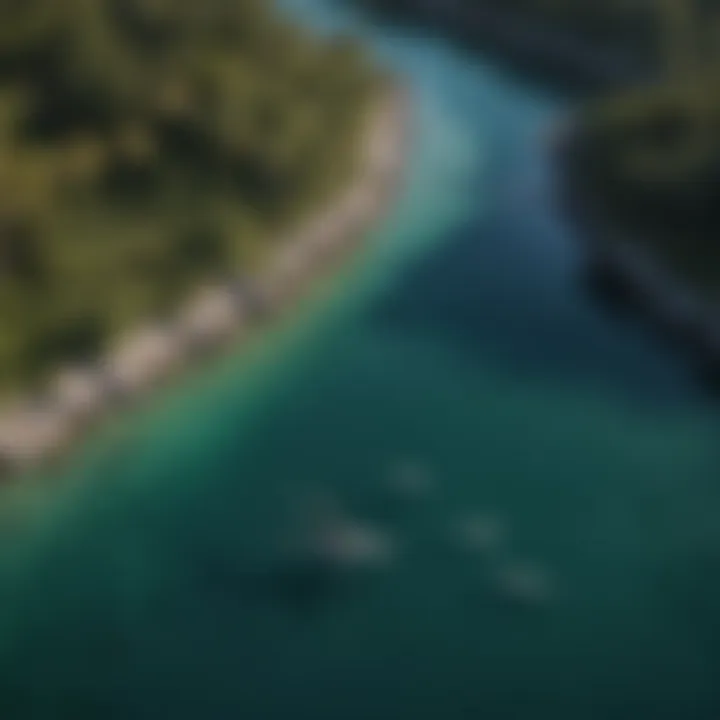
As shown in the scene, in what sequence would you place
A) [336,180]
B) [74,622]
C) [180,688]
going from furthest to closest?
[336,180], [74,622], [180,688]

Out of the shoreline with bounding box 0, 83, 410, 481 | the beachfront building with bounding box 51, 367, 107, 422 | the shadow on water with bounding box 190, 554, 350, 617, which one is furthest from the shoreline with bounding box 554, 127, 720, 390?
the beachfront building with bounding box 51, 367, 107, 422

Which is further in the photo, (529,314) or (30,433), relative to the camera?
(529,314)

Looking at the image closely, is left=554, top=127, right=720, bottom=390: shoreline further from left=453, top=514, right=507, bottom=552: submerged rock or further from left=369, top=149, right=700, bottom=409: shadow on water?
left=453, top=514, right=507, bottom=552: submerged rock

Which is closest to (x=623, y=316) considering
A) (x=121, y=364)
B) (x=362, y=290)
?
(x=362, y=290)

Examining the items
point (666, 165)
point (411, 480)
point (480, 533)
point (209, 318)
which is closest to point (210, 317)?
point (209, 318)

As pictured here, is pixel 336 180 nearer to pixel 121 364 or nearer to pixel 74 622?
pixel 121 364

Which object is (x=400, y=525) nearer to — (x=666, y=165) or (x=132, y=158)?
(x=132, y=158)

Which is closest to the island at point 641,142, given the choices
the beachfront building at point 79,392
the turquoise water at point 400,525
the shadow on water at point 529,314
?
the shadow on water at point 529,314

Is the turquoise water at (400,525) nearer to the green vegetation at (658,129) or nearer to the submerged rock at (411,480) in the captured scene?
the submerged rock at (411,480)
